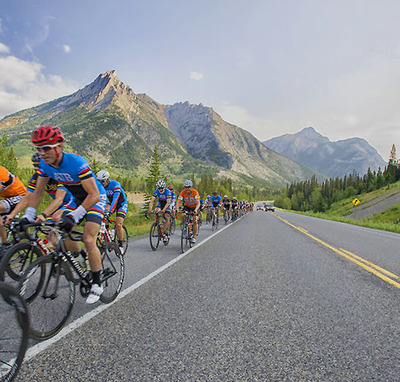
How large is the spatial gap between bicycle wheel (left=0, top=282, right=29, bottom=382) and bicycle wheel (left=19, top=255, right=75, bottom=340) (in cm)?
53

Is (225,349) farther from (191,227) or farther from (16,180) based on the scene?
(191,227)

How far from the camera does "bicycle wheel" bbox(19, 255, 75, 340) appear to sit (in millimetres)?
2697

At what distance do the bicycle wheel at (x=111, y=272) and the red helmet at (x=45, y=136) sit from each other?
1782 millimetres

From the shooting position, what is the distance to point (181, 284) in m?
4.80

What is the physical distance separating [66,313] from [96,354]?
839mm

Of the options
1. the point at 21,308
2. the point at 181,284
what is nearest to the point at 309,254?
the point at 181,284

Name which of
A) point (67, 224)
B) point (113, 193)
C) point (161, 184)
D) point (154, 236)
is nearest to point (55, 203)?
point (67, 224)

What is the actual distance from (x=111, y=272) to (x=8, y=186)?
3170 millimetres

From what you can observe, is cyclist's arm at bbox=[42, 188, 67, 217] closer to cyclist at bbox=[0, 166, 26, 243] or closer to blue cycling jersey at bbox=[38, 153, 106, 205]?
blue cycling jersey at bbox=[38, 153, 106, 205]

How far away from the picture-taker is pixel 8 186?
17.9 feet

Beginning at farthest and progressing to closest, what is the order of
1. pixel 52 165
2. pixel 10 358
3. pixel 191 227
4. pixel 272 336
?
pixel 191 227 < pixel 52 165 < pixel 272 336 < pixel 10 358

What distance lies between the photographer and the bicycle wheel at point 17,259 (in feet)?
11.3

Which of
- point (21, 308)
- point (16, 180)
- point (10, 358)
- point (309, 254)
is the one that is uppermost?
point (16, 180)

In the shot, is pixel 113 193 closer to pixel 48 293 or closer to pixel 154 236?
pixel 154 236
